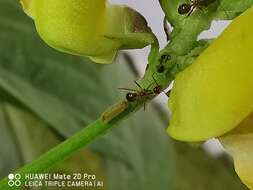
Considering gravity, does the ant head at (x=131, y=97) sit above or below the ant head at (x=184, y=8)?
below

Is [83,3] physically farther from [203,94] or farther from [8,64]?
[8,64]

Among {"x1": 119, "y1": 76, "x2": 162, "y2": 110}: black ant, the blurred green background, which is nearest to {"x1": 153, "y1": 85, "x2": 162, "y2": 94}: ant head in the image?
{"x1": 119, "y1": 76, "x2": 162, "y2": 110}: black ant

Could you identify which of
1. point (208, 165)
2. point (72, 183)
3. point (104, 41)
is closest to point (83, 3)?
point (104, 41)

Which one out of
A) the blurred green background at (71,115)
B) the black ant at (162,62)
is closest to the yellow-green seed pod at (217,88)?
the black ant at (162,62)

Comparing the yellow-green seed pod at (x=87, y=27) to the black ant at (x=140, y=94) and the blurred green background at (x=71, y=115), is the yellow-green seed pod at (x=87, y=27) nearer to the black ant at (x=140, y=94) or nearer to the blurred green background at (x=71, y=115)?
the black ant at (x=140, y=94)

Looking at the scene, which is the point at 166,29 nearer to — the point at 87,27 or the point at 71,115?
the point at 87,27
